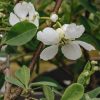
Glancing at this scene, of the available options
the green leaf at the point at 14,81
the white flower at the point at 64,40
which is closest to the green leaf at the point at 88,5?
the white flower at the point at 64,40

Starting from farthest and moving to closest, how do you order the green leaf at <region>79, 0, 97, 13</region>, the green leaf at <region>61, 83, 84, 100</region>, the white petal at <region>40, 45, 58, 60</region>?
1. the green leaf at <region>79, 0, 97, 13</region>
2. the white petal at <region>40, 45, 58, 60</region>
3. the green leaf at <region>61, 83, 84, 100</region>

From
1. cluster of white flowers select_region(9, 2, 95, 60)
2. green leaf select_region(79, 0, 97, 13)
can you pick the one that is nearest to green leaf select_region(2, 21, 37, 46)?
Answer: cluster of white flowers select_region(9, 2, 95, 60)

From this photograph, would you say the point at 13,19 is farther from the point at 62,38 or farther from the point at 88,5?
the point at 88,5

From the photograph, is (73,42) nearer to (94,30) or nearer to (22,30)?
(22,30)

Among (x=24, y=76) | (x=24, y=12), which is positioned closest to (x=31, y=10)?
(x=24, y=12)

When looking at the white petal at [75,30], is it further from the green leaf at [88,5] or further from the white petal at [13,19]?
the green leaf at [88,5]

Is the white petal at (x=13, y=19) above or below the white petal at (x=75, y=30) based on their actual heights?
above

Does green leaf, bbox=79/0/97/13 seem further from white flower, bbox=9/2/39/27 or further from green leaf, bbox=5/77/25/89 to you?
green leaf, bbox=5/77/25/89
